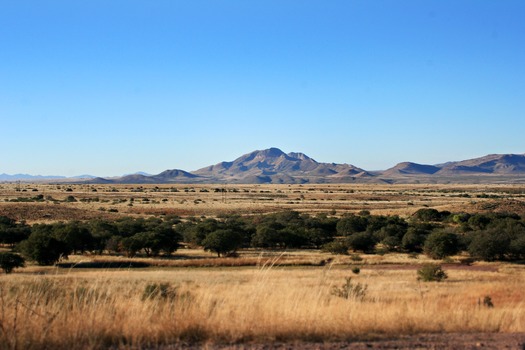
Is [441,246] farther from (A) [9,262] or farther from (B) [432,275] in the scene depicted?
(A) [9,262]

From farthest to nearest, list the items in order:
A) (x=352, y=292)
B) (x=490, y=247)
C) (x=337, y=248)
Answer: (x=337, y=248) → (x=490, y=247) → (x=352, y=292)

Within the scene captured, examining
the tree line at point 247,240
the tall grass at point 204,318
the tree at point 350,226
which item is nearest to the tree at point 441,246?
the tree line at point 247,240

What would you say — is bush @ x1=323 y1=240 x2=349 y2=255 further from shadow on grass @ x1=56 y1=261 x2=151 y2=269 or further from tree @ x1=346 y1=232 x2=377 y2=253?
shadow on grass @ x1=56 y1=261 x2=151 y2=269

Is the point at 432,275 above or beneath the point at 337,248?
above

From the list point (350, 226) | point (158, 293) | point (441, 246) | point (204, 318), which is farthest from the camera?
point (350, 226)

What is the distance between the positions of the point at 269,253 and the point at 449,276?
1818 cm

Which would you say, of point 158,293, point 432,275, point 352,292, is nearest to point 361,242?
point 432,275

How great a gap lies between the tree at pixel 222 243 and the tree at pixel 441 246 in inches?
688

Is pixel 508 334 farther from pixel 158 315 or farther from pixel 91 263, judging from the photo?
pixel 91 263

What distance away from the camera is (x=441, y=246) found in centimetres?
4619

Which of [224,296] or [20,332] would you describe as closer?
[20,332]

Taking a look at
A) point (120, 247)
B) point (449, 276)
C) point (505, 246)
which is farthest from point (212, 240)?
point (505, 246)

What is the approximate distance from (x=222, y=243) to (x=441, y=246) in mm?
19339

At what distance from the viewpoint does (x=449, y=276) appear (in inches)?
1325
